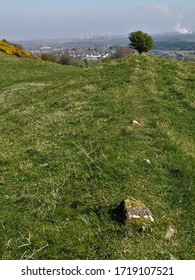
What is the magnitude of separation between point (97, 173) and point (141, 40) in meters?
40.3

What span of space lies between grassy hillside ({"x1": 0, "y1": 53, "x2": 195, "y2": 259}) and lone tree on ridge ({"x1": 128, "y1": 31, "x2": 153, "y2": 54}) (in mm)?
27117

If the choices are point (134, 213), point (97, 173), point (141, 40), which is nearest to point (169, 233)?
point (134, 213)

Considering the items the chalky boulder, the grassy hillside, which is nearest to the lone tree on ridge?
the grassy hillside

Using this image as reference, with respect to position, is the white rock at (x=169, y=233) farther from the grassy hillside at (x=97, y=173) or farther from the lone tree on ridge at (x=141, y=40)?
the lone tree on ridge at (x=141, y=40)

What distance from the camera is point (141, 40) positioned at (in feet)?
158

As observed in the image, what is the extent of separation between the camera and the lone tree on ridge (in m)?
48.2

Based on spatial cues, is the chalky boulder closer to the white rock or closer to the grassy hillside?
the grassy hillside

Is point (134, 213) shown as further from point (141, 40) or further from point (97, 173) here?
point (141, 40)

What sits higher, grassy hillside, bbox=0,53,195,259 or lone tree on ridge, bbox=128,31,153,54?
lone tree on ridge, bbox=128,31,153,54

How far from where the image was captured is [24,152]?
1452 cm

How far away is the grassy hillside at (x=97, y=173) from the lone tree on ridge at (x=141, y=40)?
27117mm

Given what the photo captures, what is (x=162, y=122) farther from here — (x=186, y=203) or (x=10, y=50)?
(x=10, y=50)

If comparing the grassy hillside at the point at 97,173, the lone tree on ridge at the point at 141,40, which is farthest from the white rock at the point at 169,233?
the lone tree on ridge at the point at 141,40
